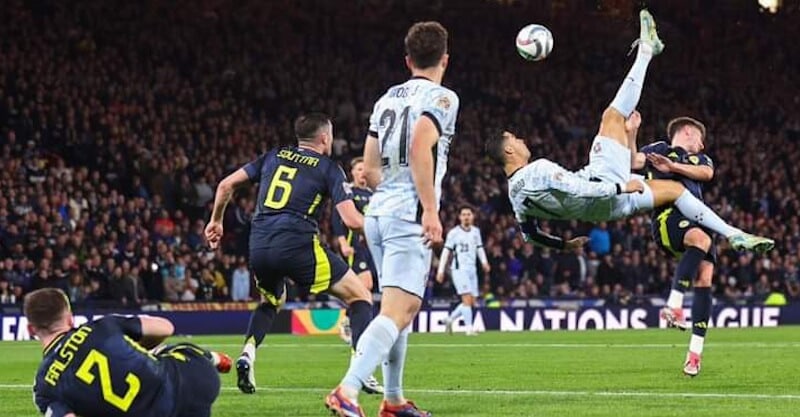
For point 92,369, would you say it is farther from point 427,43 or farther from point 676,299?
point 676,299

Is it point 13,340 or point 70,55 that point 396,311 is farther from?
point 70,55

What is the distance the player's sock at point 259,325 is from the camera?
38.1 ft

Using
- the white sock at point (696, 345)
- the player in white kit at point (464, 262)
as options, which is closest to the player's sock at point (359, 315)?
the white sock at point (696, 345)

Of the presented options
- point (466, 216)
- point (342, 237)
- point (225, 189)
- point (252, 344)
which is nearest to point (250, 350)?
point (252, 344)

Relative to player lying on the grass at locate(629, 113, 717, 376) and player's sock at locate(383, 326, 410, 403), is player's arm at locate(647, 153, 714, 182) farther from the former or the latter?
player's sock at locate(383, 326, 410, 403)

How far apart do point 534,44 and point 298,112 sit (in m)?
22.7

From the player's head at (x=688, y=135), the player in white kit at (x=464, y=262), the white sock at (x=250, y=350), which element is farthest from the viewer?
the player in white kit at (x=464, y=262)

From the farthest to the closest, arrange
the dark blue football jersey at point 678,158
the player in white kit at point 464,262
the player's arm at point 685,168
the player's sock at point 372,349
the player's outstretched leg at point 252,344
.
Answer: the player in white kit at point 464,262 < the dark blue football jersey at point 678,158 < the player's arm at point 685,168 < the player's outstretched leg at point 252,344 < the player's sock at point 372,349

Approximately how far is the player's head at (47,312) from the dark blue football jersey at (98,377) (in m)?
0.06

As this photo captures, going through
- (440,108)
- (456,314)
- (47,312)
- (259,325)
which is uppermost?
(440,108)

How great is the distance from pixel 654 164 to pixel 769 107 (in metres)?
28.7

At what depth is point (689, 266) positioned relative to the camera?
1438 cm

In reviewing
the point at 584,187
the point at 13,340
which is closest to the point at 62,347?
the point at 584,187

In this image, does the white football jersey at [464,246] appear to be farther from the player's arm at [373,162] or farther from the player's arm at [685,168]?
the player's arm at [373,162]
